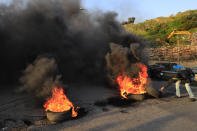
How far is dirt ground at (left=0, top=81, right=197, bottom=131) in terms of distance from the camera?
4773 mm

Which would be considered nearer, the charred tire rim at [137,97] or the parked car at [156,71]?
the charred tire rim at [137,97]

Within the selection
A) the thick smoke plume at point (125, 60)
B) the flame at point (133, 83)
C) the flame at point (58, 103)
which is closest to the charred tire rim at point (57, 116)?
the flame at point (58, 103)

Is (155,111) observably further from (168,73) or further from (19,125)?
(168,73)

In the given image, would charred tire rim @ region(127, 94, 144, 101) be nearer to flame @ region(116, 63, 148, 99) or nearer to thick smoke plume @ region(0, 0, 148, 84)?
flame @ region(116, 63, 148, 99)

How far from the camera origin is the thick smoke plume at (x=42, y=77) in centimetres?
624

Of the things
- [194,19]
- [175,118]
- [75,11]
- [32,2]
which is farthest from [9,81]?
[194,19]

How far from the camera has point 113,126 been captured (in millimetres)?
4781

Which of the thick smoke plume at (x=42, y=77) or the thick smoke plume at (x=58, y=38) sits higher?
the thick smoke plume at (x=58, y=38)

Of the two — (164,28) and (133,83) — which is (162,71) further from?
(164,28)

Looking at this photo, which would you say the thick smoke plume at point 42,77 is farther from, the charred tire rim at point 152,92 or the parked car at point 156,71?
the parked car at point 156,71

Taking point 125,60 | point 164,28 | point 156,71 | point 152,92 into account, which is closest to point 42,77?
point 125,60

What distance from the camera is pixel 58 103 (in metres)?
5.76

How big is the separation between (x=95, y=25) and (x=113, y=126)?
28.7 ft

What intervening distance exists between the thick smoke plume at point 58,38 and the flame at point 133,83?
8.18 ft
